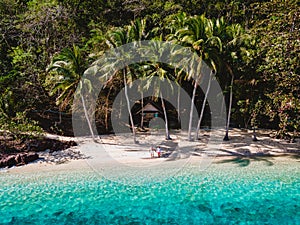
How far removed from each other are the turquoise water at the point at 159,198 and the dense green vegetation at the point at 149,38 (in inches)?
168

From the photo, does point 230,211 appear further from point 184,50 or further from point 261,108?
point 184,50

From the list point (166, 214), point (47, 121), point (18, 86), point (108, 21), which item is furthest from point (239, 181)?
point (108, 21)

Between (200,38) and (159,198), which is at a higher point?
(200,38)

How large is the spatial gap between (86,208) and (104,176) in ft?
9.83

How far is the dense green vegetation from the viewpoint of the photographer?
15.0 metres

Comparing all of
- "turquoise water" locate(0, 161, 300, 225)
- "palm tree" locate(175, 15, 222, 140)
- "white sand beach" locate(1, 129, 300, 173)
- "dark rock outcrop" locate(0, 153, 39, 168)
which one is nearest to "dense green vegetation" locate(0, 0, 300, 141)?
"palm tree" locate(175, 15, 222, 140)

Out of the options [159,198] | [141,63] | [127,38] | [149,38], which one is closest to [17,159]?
[159,198]

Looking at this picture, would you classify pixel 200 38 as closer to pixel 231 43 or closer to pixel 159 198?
pixel 231 43

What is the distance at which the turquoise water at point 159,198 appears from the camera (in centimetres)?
898

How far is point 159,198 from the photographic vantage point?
1042 cm

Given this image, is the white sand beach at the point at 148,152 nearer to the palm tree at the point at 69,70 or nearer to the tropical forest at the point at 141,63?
the tropical forest at the point at 141,63

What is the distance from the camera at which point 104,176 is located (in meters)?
12.6

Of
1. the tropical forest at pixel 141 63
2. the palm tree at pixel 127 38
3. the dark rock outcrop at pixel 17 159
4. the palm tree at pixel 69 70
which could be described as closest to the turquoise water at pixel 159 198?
the dark rock outcrop at pixel 17 159

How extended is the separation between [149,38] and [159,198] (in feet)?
40.0
